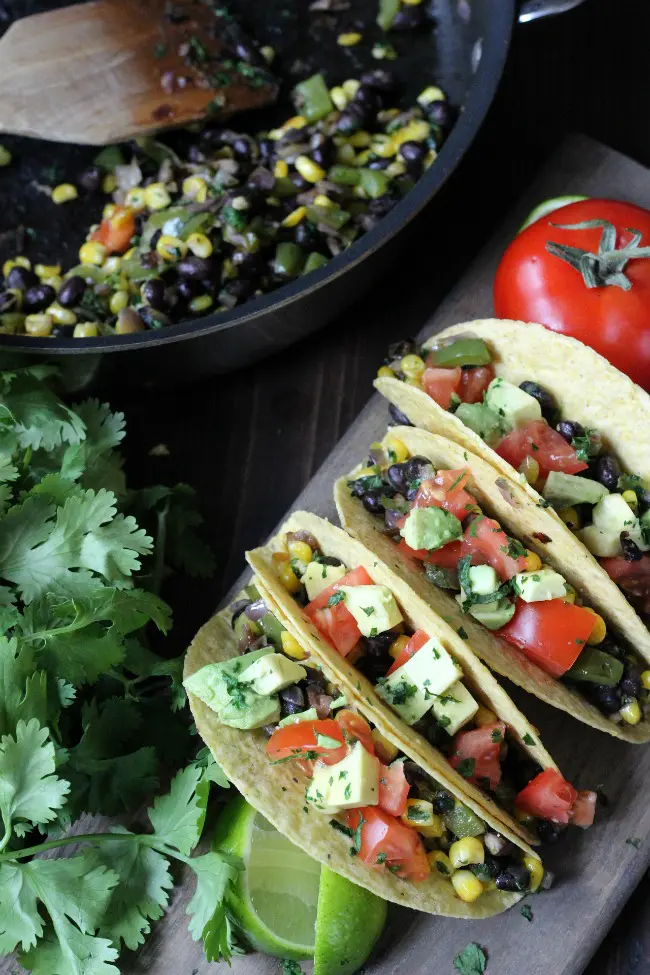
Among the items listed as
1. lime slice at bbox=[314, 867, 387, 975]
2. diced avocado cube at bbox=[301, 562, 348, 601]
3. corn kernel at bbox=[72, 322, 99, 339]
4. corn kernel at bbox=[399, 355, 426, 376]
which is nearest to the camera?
lime slice at bbox=[314, 867, 387, 975]

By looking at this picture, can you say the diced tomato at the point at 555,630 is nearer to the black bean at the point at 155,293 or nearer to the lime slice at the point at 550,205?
the lime slice at the point at 550,205

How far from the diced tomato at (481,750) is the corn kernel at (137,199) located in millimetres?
2192

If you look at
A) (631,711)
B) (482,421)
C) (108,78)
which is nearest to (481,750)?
(631,711)

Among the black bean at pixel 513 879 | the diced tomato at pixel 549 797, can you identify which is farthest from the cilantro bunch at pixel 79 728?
the diced tomato at pixel 549 797

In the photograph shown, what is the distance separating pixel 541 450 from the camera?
9.21 feet

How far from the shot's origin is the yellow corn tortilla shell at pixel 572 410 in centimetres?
263

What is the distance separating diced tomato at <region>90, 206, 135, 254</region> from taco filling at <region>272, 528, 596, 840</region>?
1480 mm

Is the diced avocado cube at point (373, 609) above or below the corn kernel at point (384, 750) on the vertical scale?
above

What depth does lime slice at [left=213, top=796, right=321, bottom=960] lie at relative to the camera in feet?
8.98

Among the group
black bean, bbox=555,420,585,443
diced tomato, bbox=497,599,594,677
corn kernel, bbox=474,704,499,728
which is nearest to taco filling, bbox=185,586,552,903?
corn kernel, bbox=474,704,499,728

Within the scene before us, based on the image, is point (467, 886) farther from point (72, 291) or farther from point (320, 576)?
point (72, 291)

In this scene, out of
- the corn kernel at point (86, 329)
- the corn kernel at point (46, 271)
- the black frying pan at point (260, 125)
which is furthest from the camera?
the corn kernel at point (46, 271)

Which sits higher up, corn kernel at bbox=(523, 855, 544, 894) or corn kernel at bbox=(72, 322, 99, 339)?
corn kernel at bbox=(72, 322, 99, 339)

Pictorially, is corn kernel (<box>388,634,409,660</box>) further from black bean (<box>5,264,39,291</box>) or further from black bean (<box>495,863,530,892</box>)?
black bean (<box>5,264,39,291</box>)
